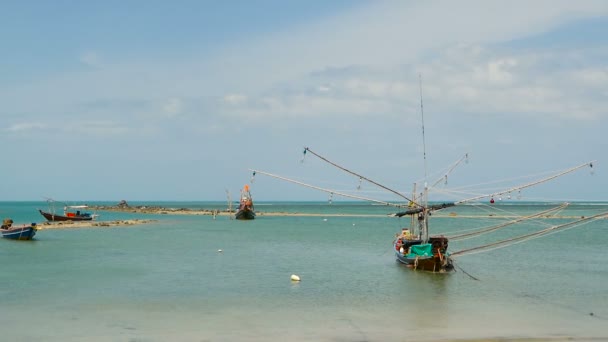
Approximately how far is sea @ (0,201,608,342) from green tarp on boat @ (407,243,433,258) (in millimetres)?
804

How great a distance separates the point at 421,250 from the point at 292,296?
9458 mm

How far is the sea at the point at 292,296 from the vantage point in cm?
1683

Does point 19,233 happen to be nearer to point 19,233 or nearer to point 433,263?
point 19,233

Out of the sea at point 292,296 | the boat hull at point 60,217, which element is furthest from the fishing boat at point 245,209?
the sea at point 292,296

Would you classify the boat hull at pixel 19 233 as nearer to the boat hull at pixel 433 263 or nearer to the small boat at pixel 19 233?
the small boat at pixel 19 233


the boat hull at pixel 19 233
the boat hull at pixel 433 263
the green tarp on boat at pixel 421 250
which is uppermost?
the boat hull at pixel 19 233

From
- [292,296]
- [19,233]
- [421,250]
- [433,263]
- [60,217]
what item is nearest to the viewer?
[292,296]

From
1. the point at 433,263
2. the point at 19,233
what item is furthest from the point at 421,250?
the point at 19,233

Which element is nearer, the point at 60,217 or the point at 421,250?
the point at 421,250

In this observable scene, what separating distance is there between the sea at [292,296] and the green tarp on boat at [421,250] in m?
0.80

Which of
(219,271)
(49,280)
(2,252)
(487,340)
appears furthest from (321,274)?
(2,252)

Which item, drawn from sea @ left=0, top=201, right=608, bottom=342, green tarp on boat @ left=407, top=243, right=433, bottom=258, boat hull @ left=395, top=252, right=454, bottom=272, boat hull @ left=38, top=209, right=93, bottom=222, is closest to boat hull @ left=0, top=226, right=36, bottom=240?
sea @ left=0, top=201, right=608, bottom=342

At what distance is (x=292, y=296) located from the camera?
22656 millimetres

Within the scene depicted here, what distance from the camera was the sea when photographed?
55.2 ft
